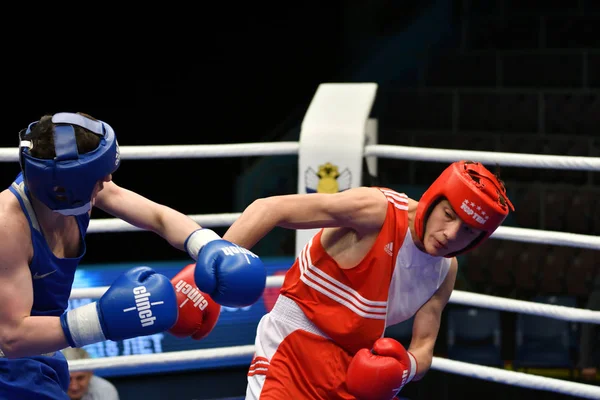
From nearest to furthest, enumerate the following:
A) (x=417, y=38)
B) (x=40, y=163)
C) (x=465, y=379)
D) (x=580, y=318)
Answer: (x=40, y=163)
(x=580, y=318)
(x=465, y=379)
(x=417, y=38)

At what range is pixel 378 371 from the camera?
79.1 inches

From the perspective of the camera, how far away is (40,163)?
167 centimetres

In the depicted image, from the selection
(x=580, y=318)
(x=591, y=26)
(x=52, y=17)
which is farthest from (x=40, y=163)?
(x=591, y=26)

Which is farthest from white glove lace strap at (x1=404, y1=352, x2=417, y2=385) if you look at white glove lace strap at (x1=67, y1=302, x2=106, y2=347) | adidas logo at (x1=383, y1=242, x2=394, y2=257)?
white glove lace strap at (x1=67, y1=302, x2=106, y2=347)

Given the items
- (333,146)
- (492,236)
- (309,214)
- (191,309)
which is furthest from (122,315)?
(492,236)

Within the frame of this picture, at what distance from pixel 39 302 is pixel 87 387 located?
1210mm

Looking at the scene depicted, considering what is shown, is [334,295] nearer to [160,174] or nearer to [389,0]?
[160,174]

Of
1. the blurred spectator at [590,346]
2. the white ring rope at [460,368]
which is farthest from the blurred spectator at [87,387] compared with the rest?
the blurred spectator at [590,346]

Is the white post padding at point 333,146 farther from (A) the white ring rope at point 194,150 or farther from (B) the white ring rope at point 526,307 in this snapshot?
(B) the white ring rope at point 526,307

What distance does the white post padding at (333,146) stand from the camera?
264 cm

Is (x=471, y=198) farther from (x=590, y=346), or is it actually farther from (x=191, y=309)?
(x=590, y=346)

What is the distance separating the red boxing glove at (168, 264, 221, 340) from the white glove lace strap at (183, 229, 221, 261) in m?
0.11

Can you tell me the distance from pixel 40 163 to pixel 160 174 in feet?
12.8

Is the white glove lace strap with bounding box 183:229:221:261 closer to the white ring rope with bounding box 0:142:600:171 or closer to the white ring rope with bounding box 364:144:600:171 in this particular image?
the white ring rope with bounding box 0:142:600:171
